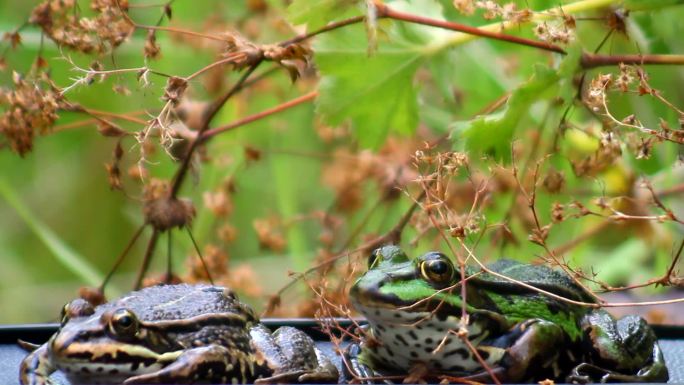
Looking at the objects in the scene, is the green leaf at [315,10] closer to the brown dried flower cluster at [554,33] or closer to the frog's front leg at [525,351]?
the brown dried flower cluster at [554,33]

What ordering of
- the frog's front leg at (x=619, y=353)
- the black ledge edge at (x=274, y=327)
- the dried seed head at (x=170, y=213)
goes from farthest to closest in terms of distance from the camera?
the dried seed head at (x=170, y=213) → the black ledge edge at (x=274, y=327) → the frog's front leg at (x=619, y=353)

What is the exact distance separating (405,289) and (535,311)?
0.22 m

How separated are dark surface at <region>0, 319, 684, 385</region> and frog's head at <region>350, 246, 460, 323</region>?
267 mm

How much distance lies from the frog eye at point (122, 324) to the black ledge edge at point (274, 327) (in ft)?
1.21

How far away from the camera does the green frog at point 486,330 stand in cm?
153

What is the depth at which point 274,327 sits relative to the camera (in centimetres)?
195

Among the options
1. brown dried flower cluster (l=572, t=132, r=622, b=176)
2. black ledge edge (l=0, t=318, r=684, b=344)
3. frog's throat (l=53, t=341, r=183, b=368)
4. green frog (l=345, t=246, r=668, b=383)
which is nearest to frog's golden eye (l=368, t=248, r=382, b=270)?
green frog (l=345, t=246, r=668, b=383)

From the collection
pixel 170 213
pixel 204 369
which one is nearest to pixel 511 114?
pixel 170 213

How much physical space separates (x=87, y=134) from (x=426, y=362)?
279 cm

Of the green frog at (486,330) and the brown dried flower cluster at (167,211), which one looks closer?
the green frog at (486,330)

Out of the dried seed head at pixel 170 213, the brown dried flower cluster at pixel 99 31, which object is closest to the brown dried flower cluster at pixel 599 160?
the dried seed head at pixel 170 213

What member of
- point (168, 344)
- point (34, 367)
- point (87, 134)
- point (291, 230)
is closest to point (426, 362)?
point (168, 344)

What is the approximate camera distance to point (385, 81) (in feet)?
7.11

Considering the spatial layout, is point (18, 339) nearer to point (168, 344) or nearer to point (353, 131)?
point (168, 344)
